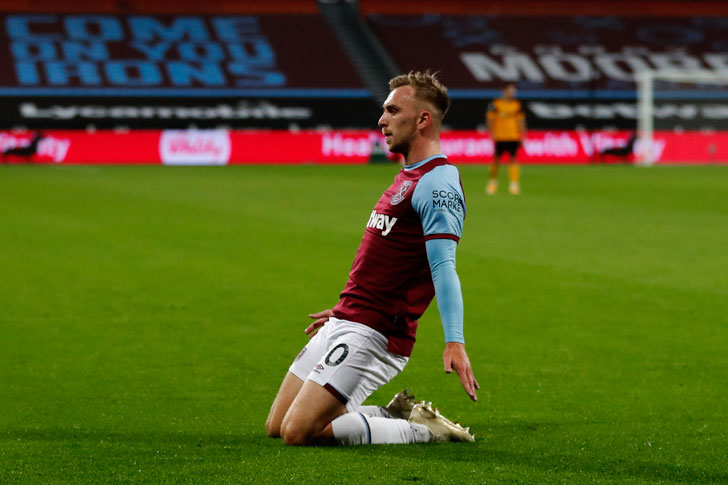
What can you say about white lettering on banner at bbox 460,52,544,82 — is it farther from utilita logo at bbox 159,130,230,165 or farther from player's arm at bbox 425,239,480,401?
player's arm at bbox 425,239,480,401

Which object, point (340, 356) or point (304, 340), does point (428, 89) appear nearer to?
point (340, 356)

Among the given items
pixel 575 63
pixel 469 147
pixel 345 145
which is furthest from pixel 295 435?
pixel 575 63

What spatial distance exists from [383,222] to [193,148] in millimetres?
27162

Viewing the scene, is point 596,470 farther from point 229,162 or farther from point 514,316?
point 229,162

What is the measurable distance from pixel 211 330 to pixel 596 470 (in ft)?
13.3

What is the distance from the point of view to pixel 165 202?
18922 millimetres

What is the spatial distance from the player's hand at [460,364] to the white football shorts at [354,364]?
0.67 m

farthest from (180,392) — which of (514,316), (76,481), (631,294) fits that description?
(631,294)

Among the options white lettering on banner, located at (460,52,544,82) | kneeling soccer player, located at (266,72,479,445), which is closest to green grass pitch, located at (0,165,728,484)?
kneeling soccer player, located at (266,72,479,445)

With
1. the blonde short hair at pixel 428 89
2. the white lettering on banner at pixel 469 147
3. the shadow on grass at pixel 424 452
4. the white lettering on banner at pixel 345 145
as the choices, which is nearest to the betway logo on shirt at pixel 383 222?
the blonde short hair at pixel 428 89

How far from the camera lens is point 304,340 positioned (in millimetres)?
7809

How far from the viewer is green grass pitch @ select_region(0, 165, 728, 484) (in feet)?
15.8

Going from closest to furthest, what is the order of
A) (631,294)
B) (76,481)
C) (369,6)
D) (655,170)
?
(76,481) → (631,294) → (655,170) → (369,6)

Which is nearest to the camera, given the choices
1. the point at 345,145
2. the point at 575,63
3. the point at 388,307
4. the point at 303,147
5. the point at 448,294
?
the point at 448,294
